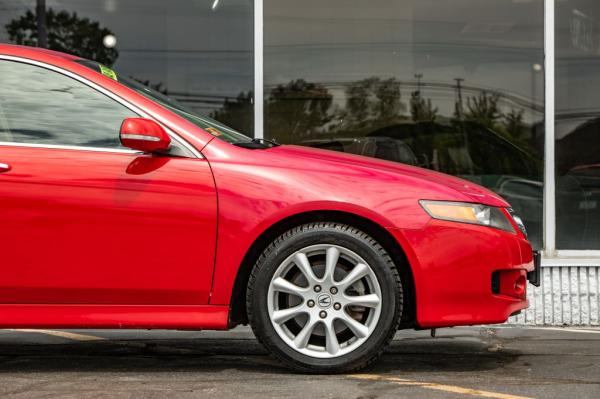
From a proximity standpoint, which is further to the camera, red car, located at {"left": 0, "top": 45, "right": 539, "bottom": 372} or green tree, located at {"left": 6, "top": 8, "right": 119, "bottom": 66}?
green tree, located at {"left": 6, "top": 8, "right": 119, "bottom": 66}

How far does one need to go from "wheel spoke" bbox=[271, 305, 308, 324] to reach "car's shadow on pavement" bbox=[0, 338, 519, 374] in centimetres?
38

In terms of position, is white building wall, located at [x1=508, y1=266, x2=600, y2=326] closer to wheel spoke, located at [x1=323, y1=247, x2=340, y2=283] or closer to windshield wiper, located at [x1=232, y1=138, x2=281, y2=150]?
windshield wiper, located at [x1=232, y1=138, x2=281, y2=150]

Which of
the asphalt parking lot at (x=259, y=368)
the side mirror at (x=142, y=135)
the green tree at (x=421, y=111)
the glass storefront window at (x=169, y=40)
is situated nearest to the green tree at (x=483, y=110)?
the green tree at (x=421, y=111)

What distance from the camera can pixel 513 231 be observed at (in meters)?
5.27

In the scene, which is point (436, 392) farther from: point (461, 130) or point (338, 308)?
point (461, 130)

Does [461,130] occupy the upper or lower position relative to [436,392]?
upper

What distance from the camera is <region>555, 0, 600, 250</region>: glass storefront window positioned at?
8.51 meters

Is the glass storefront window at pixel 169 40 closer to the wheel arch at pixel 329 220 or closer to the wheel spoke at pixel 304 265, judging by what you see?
the wheel arch at pixel 329 220

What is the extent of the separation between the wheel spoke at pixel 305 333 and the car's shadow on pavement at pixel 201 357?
0.33 meters

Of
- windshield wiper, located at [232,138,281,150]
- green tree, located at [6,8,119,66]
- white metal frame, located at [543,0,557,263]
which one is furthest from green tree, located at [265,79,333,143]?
windshield wiper, located at [232,138,281,150]

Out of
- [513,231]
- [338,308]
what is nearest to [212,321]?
[338,308]

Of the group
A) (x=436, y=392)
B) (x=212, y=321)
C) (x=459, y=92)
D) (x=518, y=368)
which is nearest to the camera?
(x=436, y=392)

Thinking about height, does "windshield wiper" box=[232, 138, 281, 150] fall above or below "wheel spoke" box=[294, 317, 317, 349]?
above

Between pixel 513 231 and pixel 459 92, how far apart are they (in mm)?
3419
